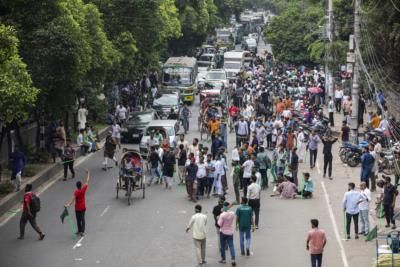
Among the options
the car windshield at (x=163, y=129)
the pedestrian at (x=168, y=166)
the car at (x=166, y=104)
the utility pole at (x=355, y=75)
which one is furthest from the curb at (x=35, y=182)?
the car at (x=166, y=104)

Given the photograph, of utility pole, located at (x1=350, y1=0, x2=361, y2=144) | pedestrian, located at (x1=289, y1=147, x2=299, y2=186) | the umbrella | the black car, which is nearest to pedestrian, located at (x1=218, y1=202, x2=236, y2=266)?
pedestrian, located at (x1=289, y1=147, x2=299, y2=186)

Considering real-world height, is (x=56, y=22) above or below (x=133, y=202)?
above

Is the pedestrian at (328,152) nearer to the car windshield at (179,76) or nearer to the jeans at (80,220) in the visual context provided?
the jeans at (80,220)

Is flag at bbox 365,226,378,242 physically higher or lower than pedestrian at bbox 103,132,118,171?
lower

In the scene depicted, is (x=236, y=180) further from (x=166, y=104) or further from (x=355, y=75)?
(x=166, y=104)

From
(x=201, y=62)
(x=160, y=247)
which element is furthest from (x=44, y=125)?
(x=201, y=62)

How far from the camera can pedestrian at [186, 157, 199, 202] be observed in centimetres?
2797

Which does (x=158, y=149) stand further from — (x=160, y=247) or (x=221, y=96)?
(x=221, y=96)

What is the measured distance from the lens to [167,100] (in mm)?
49406

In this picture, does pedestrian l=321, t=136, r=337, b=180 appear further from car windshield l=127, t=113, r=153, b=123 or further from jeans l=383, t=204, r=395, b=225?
car windshield l=127, t=113, r=153, b=123

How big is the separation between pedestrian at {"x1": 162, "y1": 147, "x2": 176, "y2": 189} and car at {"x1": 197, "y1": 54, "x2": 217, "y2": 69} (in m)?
43.9

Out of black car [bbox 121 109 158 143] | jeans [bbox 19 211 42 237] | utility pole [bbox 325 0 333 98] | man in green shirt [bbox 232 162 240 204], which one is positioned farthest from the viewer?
utility pole [bbox 325 0 333 98]

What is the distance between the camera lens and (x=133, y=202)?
27969 mm

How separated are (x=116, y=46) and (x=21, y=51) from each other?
1427 centimetres
